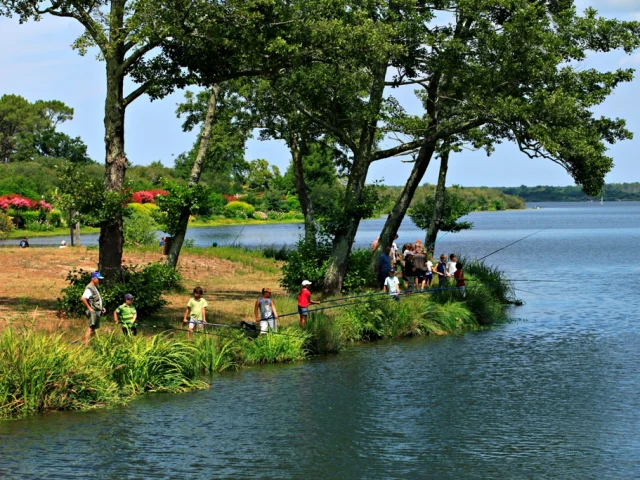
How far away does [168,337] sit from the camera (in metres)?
19.6

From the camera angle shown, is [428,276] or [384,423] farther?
[428,276]

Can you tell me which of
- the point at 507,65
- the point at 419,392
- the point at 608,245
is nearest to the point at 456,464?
the point at 419,392

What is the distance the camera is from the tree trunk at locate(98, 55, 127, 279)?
21.2m

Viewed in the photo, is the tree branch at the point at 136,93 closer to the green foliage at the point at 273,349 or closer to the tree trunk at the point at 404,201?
the green foliage at the point at 273,349

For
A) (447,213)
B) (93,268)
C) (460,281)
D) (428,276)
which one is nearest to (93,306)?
(460,281)

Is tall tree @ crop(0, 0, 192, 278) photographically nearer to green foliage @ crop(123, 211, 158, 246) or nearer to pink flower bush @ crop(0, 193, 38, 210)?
green foliage @ crop(123, 211, 158, 246)

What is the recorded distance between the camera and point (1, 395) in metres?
15.2

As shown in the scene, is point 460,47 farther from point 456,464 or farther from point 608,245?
point 608,245

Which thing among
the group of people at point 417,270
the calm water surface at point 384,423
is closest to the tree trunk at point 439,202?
the group of people at point 417,270

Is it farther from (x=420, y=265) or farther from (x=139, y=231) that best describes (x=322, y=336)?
(x=139, y=231)

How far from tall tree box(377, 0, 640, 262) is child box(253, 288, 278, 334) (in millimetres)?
8250

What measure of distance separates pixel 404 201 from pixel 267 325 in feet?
35.1

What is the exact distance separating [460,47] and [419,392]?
12016 millimetres

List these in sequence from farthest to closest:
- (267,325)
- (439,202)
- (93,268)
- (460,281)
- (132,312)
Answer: (439,202)
(93,268)
(460,281)
(267,325)
(132,312)
